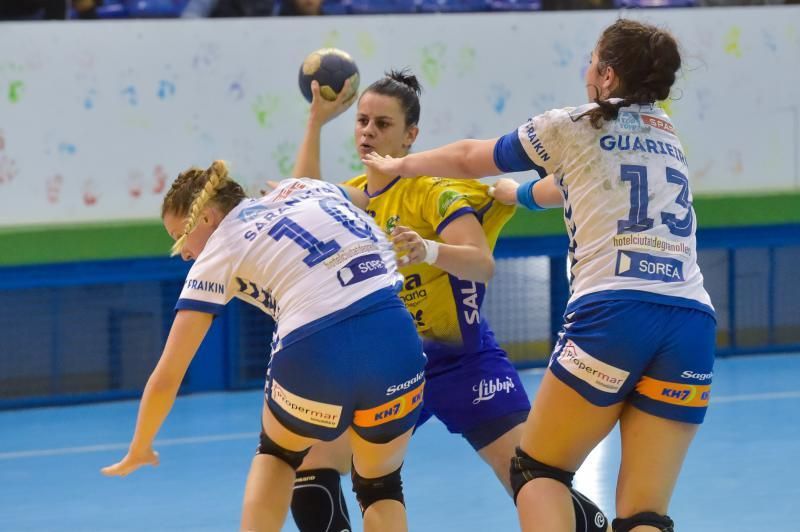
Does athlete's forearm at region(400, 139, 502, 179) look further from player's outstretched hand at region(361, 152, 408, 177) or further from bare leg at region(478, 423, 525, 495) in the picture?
bare leg at region(478, 423, 525, 495)

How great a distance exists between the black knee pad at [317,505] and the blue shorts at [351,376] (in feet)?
1.62

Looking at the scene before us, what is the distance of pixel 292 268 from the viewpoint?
142 inches

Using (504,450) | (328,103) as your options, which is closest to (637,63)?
(504,450)

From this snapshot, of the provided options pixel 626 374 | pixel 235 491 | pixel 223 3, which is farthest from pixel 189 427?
pixel 626 374

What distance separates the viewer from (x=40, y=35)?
7523mm

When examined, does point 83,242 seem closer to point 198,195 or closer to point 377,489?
point 198,195

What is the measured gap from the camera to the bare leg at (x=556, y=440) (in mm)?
3561

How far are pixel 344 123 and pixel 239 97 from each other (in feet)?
2.17

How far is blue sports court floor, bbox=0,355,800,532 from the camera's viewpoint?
549 cm

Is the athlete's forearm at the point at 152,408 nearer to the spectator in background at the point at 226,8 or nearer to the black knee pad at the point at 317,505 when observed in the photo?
the black knee pad at the point at 317,505

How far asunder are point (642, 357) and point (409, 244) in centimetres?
80

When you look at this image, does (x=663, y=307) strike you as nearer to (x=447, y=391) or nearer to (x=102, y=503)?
(x=447, y=391)

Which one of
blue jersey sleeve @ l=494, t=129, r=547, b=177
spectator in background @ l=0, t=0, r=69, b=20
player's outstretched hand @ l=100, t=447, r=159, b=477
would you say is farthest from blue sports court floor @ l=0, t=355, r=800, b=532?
spectator in background @ l=0, t=0, r=69, b=20

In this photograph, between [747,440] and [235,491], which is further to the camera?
[747,440]
